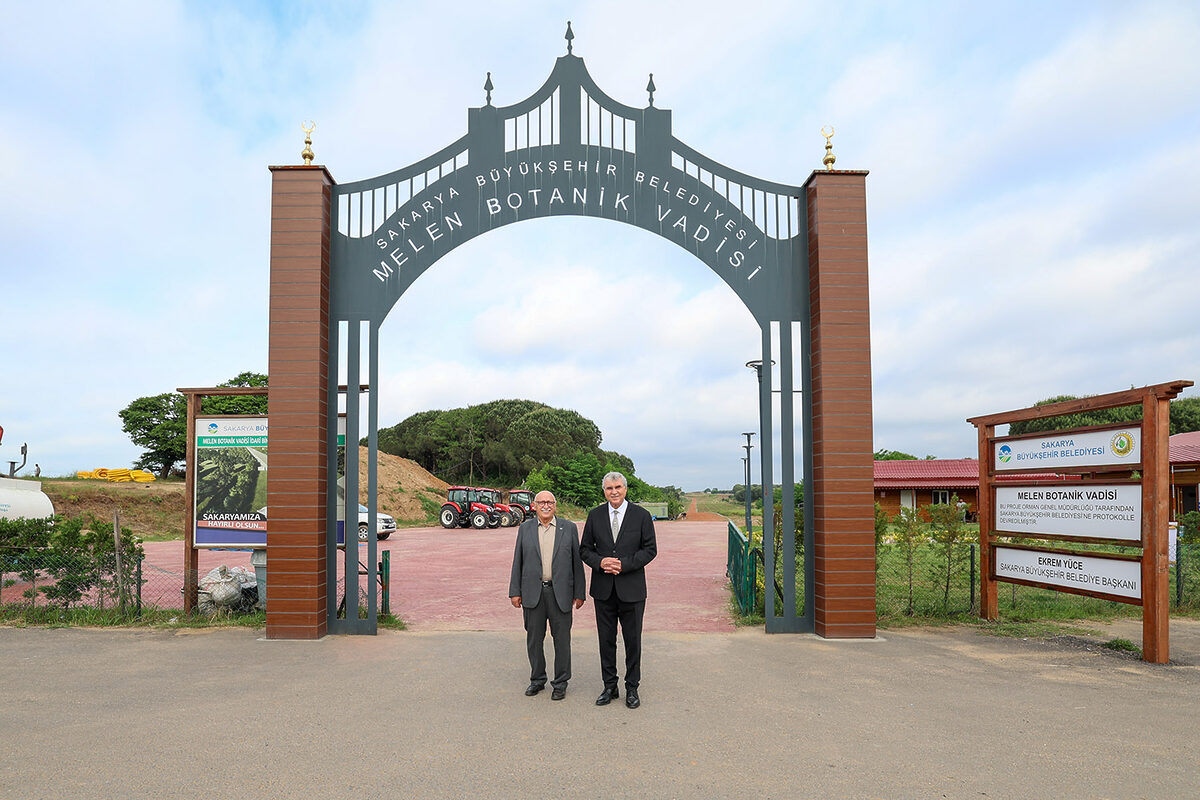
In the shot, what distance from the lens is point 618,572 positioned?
18.3 ft

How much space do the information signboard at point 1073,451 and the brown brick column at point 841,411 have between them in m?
2.06

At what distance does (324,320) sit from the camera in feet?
27.3

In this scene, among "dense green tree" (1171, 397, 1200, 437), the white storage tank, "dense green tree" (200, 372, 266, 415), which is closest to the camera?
the white storage tank

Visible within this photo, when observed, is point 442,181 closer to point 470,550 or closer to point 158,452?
point 470,550

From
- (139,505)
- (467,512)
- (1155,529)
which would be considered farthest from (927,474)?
(139,505)

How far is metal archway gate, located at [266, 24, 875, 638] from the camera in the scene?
7953mm

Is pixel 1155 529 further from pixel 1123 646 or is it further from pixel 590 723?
pixel 590 723

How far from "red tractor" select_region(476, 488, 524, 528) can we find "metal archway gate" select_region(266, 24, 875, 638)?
80.3 feet

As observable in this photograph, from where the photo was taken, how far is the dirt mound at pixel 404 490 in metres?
39.6

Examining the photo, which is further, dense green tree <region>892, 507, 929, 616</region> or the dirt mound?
the dirt mound

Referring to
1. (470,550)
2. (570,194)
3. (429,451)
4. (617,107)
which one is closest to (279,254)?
Answer: (570,194)

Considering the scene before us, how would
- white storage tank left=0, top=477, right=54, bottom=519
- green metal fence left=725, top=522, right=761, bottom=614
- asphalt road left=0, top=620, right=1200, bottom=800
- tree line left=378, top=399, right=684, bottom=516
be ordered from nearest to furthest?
asphalt road left=0, top=620, right=1200, bottom=800
green metal fence left=725, top=522, right=761, bottom=614
white storage tank left=0, top=477, right=54, bottom=519
tree line left=378, top=399, right=684, bottom=516

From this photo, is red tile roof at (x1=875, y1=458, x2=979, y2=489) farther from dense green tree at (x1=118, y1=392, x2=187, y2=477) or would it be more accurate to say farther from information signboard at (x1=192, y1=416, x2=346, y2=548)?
dense green tree at (x1=118, y1=392, x2=187, y2=477)

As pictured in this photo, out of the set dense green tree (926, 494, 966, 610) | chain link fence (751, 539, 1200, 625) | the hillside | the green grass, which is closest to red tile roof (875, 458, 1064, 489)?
the hillside
